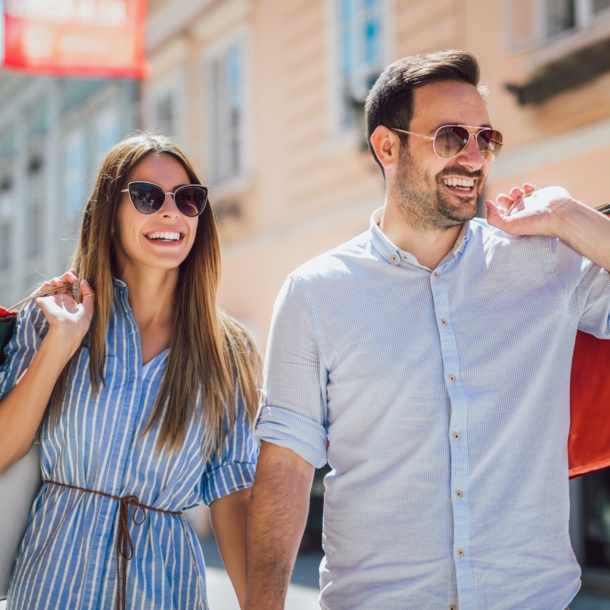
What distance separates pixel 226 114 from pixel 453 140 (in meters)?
11.7

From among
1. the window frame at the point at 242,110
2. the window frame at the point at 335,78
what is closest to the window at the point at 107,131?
the window frame at the point at 242,110

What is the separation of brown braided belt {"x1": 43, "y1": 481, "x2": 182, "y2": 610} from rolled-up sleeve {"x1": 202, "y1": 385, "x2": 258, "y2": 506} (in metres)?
0.23

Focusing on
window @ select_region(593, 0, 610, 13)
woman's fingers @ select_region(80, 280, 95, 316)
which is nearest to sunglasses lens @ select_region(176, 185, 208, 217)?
woman's fingers @ select_region(80, 280, 95, 316)

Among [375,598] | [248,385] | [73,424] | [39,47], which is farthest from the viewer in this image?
[39,47]

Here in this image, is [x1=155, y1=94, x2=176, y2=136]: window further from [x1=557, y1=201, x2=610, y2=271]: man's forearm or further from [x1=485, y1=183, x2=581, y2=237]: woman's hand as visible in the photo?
[x1=557, y1=201, x2=610, y2=271]: man's forearm

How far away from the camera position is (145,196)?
3.00 metres

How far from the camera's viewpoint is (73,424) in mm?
2746

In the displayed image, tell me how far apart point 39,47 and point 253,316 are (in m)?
5.29

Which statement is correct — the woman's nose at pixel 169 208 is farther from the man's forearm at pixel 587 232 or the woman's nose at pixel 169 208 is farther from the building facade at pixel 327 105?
the building facade at pixel 327 105

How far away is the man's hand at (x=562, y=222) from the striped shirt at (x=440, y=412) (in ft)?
Answer: 0.19

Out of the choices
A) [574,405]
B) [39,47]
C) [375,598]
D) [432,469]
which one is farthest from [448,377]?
[39,47]

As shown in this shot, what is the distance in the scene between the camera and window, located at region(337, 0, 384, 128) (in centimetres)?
1034

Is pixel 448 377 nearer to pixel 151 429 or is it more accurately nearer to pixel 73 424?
pixel 151 429

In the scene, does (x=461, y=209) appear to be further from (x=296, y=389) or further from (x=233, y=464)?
(x=233, y=464)
